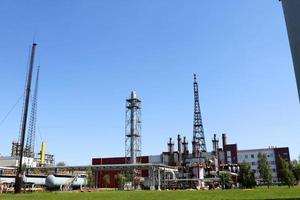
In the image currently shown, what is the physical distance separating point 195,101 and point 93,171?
50.4m

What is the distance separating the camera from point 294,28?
12062 mm

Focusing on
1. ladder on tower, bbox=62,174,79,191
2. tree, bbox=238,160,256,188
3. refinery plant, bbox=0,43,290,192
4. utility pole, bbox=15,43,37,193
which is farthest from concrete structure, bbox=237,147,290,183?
utility pole, bbox=15,43,37,193

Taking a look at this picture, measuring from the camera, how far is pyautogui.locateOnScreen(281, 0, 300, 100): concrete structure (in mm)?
11836

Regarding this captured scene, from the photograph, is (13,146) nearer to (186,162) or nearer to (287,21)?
(186,162)

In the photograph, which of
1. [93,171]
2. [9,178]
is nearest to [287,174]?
[93,171]

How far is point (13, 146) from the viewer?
14138cm

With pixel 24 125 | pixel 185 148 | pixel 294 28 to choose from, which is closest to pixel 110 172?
pixel 185 148

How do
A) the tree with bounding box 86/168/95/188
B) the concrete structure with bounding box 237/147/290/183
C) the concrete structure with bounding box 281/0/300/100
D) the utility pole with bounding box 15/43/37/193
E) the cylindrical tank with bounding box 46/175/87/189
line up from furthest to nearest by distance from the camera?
the concrete structure with bounding box 237/147/290/183
the tree with bounding box 86/168/95/188
the cylindrical tank with bounding box 46/175/87/189
the utility pole with bounding box 15/43/37/193
the concrete structure with bounding box 281/0/300/100

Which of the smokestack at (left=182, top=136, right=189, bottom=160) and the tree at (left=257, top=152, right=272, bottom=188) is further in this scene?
the smokestack at (left=182, top=136, right=189, bottom=160)

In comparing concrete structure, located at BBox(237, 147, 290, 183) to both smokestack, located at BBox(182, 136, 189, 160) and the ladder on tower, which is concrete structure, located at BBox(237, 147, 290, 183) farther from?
the ladder on tower

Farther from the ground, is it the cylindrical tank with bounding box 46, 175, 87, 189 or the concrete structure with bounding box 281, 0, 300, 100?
the concrete structure with bounding box 281, 0, 300, 100

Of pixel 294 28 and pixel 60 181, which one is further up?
pixel 294 28

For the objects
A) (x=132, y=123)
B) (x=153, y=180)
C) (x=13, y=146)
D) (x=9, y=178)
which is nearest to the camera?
(x=9, y=178)

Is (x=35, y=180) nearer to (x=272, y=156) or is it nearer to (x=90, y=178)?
(x=90, y=178)
